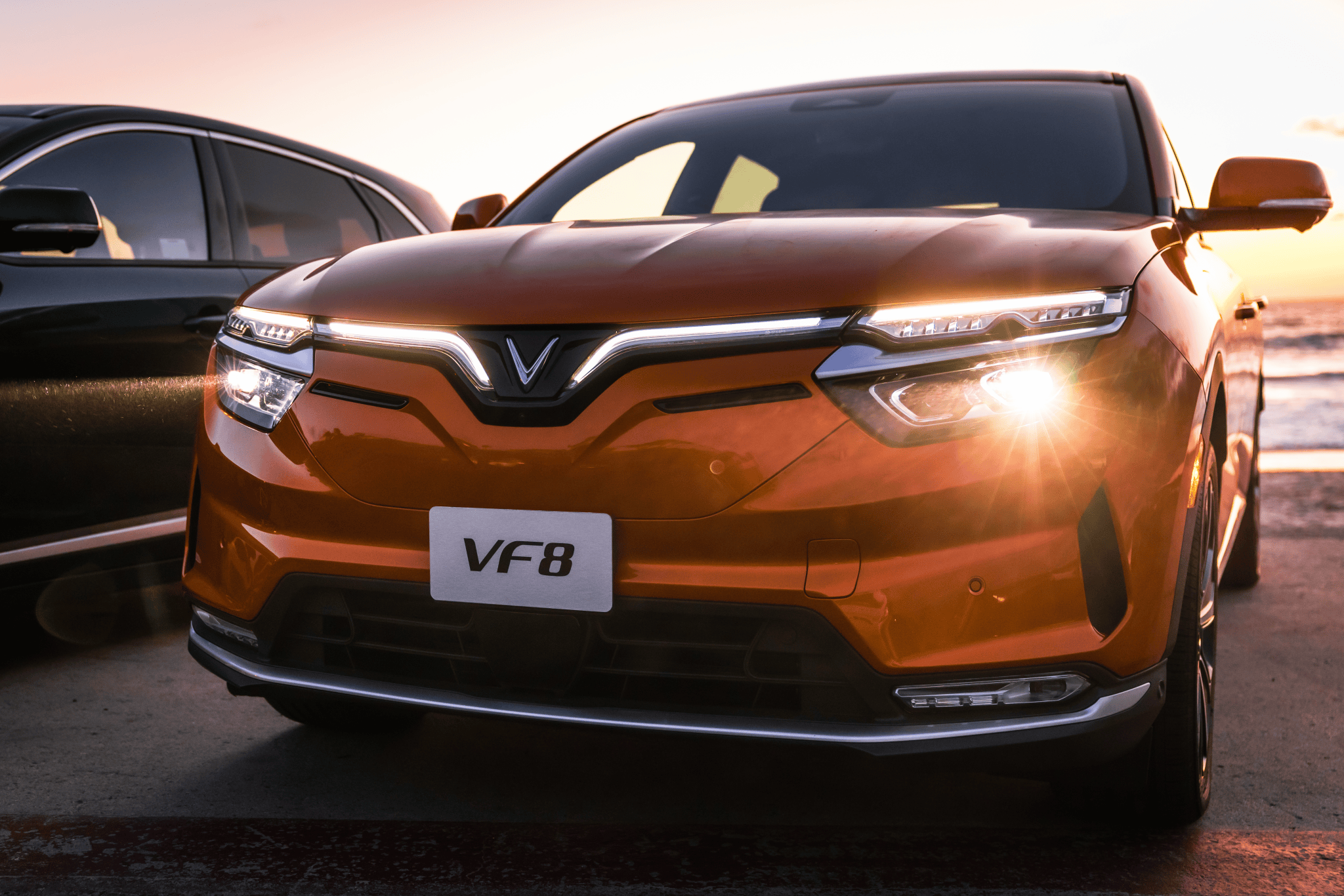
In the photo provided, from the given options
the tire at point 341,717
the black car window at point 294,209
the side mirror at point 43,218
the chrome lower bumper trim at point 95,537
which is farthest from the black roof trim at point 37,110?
the tire at point 341,717

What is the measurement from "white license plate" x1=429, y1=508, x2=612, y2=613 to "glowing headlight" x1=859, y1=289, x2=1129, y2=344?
20.0 inches

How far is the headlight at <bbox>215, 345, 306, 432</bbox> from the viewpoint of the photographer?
204 cm

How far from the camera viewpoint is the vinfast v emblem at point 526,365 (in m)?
Answer: 1.83

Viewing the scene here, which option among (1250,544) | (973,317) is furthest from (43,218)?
(1250,544)

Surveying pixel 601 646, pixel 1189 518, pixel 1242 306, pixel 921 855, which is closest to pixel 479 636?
pixel 601 646

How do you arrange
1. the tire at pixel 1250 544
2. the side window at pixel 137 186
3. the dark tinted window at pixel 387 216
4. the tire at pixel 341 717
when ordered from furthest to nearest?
the dark tinted window at pixel 387 216
the tire at pixel 1250 544
the side window at pixel 137 186
the tire at pixel 341 717

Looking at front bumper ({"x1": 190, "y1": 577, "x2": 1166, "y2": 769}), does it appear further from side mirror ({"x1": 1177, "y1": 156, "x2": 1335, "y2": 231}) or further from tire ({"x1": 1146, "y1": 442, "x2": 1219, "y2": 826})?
side mirror ({"x1": 1177, "y1": 156, "x2": 1335, "y2": 231})

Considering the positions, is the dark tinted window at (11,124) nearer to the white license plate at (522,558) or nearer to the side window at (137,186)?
the side window at (137,186)

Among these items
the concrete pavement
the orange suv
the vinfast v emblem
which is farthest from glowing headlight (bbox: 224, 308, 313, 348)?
the concrete pavement

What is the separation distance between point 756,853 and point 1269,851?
3.06 ft

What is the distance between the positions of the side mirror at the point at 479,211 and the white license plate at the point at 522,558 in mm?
1555

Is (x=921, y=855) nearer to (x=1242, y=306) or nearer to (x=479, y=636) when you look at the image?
(x=479, y=636)

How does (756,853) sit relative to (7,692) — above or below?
above

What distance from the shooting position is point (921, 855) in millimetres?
2141
